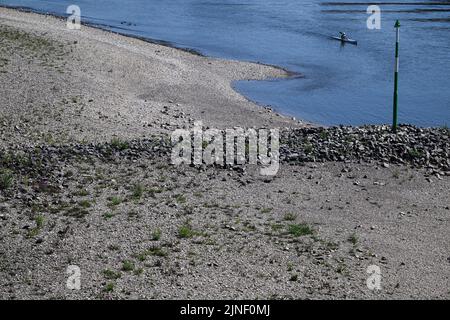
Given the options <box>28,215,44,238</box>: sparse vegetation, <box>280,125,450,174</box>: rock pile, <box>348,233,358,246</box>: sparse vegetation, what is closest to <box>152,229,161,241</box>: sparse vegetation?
<box>28,215,44,238</box>: sparse vegetation

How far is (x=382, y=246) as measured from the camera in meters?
16.4

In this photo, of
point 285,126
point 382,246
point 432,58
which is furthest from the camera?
point 432,58

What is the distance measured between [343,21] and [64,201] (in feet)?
170

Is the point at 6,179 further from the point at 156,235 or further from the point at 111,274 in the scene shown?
the point at 111,274

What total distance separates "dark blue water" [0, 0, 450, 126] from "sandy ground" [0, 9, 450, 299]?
496 inches

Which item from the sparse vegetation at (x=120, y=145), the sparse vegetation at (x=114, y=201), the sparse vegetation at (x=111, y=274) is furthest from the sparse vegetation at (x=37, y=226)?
the sparse vegetation at (x=120, y=145)

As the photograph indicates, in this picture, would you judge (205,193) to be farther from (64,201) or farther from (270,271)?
(270,271)

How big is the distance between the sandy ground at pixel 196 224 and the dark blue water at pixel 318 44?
12.6 metres

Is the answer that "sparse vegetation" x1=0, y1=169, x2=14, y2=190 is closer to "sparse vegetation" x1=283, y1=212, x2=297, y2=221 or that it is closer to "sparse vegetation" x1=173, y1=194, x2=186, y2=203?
"sparse vegetation" x1=173, y1=194, x2=186, y2=203

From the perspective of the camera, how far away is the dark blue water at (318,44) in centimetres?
3772

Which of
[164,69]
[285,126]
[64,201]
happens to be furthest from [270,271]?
[164,69]

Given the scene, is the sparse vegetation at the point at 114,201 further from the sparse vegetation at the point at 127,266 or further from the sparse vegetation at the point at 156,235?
the sparse vegetation at the point at 127,266

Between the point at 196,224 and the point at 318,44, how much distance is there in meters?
39.8
